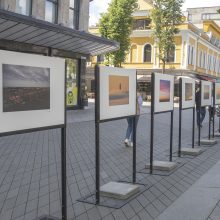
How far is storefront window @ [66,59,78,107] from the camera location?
23.9m

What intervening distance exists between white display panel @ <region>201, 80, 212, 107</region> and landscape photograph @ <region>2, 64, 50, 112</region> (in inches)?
309

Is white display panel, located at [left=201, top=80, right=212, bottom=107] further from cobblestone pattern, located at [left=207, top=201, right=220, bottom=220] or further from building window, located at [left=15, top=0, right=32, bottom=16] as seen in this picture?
building window, located at [left=15, top=0, right=32, bottom=16]

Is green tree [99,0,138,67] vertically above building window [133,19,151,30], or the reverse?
building window [133,19,151,30]

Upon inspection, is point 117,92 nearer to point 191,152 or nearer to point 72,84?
point 191,152

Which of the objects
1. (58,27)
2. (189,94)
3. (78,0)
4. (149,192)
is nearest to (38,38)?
(58,27)

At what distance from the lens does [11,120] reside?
4.27m

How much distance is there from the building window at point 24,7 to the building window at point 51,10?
5.60 ft

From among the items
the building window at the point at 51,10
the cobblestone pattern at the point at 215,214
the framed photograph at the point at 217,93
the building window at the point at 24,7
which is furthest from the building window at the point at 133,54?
the cobblestone pattern at the point at 215,214

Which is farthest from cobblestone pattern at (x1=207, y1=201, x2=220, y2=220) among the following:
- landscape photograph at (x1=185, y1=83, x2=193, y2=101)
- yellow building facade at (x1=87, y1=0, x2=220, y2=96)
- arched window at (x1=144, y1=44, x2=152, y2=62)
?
arched window at (x1=144, y1=44, x2=152, y2=62)

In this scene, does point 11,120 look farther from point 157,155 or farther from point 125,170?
point 157,155

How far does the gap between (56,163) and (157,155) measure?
2.57 metres

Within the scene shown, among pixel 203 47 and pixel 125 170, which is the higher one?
pixel 203 47

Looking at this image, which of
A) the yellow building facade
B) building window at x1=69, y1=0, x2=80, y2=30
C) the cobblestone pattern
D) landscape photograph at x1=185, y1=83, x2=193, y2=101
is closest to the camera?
the cobblestone pattern

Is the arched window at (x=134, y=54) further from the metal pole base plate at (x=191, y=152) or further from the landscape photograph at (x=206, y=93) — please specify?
the metal pole base plate at (x=191, y=152)
